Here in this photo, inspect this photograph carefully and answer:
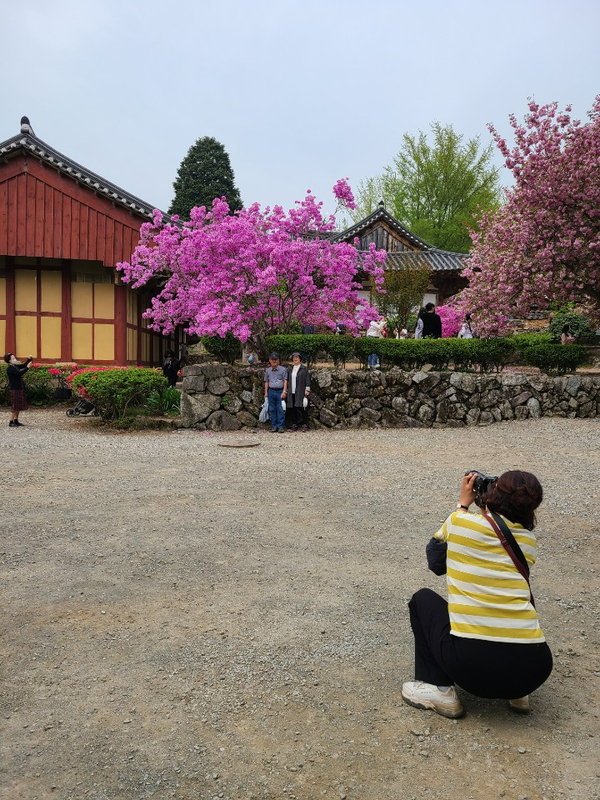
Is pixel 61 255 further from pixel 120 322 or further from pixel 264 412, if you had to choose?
pixel 264 412

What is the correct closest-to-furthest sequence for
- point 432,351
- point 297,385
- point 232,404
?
point 297,385 < point 232,404 < point 432,351

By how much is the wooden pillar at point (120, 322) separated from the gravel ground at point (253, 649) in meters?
10.9

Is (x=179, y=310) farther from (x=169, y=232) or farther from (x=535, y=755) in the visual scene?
(x=535, y=755)

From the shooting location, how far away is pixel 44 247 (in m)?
17.0

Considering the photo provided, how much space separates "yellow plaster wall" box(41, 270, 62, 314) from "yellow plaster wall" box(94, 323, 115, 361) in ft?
3.99

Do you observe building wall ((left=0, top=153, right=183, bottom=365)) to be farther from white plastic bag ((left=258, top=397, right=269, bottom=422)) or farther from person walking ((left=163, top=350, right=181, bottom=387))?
white plastic bag ((left=258, top=397, right=269, bottom=422))

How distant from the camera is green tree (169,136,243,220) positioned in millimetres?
38500

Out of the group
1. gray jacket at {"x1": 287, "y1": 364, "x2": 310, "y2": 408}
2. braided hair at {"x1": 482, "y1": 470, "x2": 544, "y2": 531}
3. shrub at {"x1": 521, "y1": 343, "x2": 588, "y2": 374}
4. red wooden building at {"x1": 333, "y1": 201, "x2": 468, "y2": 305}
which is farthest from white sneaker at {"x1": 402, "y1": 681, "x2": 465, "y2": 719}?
red wooden building at {"x1": 333, "y1": 201, "x2": 468, "y2": 305}

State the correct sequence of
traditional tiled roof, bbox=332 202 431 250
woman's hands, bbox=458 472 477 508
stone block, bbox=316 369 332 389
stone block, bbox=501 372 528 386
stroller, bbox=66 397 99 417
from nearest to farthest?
woman's hands, bbox=458 472 477 508 < stone block, bbox=316 369 332 389 < stone block, bbox=501 372 528 386 < stroller, bbox=66 397 99 417 < traditional tiled roof, bbox=332 202 431 250

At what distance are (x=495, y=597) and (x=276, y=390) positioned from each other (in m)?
9.80

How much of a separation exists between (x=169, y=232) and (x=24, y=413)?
17.5ft

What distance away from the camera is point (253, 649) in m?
3.57

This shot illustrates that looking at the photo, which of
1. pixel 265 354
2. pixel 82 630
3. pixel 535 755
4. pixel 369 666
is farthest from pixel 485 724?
pixel 265 354

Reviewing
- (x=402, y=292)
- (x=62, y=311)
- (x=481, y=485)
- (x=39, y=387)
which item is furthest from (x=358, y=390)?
(x=481, y=485)
